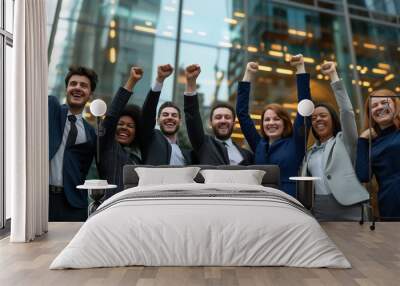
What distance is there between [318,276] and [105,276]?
130 cm

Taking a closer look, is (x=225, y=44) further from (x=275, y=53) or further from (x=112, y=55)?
(x=112, y=55)

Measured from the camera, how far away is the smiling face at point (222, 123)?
5.25 m

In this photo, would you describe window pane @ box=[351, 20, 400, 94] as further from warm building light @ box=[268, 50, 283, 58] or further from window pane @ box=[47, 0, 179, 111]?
window pane @ box=[47, 0, 179, 111]

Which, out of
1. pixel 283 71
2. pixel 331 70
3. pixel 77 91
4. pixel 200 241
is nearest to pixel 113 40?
pixel 77 91

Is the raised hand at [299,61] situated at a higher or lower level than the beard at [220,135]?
higher

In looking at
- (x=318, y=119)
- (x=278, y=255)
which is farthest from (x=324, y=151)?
(x=278, y=255)

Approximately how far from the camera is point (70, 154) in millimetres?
4879

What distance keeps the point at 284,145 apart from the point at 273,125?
27cm

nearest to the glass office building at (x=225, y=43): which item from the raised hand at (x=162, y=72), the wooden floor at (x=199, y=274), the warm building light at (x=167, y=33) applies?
the warm building light at (x=167, y=33)

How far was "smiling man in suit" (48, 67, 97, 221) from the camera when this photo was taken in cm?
483

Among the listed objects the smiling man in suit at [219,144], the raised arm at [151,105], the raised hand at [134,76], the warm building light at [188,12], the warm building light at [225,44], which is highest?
the warm building light at [188,12]

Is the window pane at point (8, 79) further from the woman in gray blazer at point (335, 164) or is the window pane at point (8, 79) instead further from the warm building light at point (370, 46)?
the warm building light at point (370, 46)

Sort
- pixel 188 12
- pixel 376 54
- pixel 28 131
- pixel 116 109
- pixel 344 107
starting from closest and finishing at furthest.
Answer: pixel 28 131, pixel 116 109, pixel 344 107, pixel 188 12, pixel 376 54

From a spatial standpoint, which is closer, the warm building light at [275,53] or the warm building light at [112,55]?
the warm building light at [112,55]
